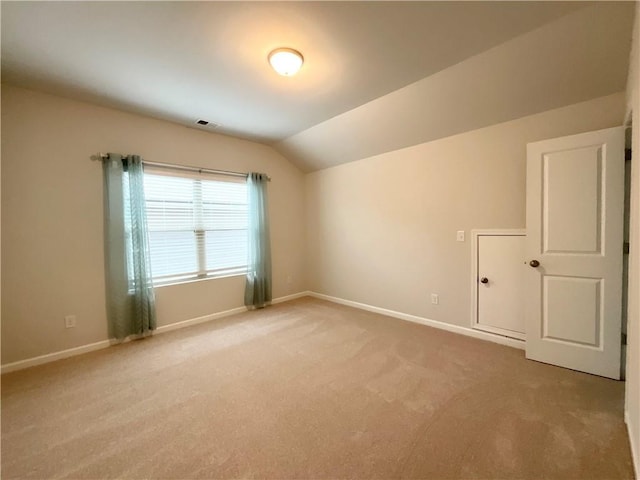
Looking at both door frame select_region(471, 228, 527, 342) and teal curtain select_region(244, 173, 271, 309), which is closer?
door frame select_region(471, 228, 527, 342)

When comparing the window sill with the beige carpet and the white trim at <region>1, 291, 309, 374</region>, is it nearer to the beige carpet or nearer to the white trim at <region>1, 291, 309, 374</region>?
the white trim at <region>1, 291, 309, 374</region>

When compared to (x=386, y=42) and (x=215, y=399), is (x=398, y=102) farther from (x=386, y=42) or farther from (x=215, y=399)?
(x=215, y=399)

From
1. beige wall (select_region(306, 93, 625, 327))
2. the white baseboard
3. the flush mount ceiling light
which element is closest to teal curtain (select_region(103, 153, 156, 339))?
the flush mount ceiling light

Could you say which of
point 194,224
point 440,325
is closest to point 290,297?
point 194,224

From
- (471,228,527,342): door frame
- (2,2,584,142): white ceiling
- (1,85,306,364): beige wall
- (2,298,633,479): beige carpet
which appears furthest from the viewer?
(471,228,527,342): door frame

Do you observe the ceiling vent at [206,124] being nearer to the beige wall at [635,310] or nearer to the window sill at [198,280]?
the window sill at [198,280]

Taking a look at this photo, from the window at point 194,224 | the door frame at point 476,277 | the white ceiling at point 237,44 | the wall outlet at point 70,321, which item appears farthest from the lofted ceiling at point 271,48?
the wall outlet at point 70,321

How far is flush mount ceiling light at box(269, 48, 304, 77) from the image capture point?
1.94 metres

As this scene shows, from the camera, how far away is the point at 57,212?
2.58 m

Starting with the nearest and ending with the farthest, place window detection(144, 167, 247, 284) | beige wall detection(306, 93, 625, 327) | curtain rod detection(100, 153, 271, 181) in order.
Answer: beige wall detection(306, 93, 625, 327) < curtain rod detection(100, 153, 271, 181) < window detection(144, 167, 247, 284)

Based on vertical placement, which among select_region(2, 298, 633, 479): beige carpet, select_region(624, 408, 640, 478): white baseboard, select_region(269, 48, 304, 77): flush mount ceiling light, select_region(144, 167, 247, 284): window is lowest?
select_region(2, 298, 633, 479): beige carpet

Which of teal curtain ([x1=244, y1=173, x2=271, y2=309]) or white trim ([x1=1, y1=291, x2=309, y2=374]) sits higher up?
teal curtain ([x1=244, y1=173, x2=271, y2=309])

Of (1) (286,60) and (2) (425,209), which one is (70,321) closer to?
(1) (286,60)

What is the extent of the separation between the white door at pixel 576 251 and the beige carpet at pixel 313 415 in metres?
0.22
